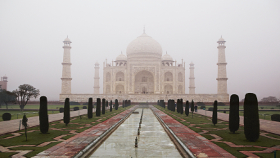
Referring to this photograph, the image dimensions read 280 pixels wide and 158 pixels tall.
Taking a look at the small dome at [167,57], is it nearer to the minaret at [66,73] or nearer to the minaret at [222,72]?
the minaret at [222,72]

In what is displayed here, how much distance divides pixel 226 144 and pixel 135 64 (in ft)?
96.6

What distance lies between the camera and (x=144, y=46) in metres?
36.3

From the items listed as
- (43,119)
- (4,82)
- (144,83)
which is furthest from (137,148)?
(4,82)

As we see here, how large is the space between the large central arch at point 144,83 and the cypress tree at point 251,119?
100ft

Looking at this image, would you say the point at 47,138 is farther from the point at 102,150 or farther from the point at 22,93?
the point at 22,93

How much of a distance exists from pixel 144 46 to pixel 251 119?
103 ft

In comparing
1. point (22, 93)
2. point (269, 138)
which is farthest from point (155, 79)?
point (269, 138)

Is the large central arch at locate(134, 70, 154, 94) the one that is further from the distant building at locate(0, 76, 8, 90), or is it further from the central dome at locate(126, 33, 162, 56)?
Result: the distant building at locate(0, 76, 8, 90)

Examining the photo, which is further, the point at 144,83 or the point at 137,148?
the point at 144,83

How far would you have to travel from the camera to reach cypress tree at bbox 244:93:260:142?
5.56 meters

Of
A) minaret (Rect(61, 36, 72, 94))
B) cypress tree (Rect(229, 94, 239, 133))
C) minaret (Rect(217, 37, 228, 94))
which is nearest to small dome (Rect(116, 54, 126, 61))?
minaret (Rect(61, 36, 72, 94))

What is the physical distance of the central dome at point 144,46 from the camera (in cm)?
3616

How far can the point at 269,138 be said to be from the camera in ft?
19.7

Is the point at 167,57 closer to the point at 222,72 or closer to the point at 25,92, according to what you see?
the point at 222,72
